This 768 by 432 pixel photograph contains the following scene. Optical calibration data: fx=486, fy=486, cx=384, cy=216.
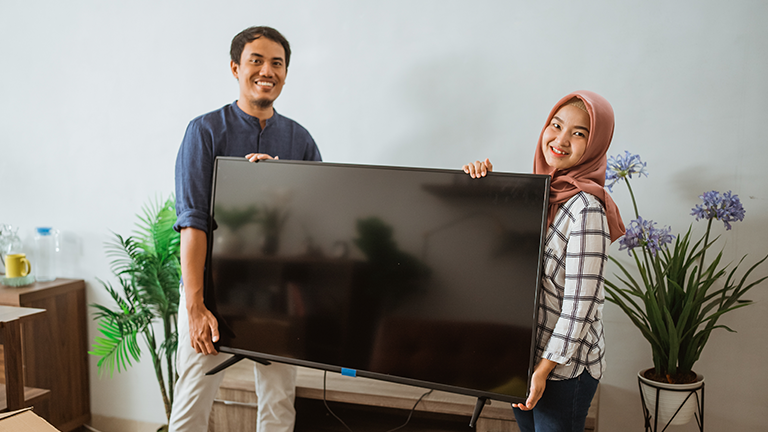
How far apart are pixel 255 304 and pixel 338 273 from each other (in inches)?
11.6

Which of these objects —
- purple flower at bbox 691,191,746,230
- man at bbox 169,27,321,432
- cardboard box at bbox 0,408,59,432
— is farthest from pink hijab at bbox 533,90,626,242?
cardboard box at bbox 0,408,59,432

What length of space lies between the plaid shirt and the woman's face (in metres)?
0.11

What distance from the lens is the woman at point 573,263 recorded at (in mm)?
1203

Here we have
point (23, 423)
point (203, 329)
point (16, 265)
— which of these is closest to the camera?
point (23, 423)

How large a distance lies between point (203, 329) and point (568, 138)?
123cm

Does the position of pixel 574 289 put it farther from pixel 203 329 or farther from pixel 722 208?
pixel 203 329

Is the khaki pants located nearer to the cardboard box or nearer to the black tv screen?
the black tv screen

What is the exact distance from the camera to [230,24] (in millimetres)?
2303

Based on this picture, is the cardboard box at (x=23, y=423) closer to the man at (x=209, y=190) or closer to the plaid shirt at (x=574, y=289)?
the man at (x=209, y=190)

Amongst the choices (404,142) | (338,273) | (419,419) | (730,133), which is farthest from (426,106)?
(419,419)

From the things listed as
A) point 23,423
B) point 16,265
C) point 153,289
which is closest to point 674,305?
point 23,423

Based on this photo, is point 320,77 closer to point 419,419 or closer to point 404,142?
point 404,142

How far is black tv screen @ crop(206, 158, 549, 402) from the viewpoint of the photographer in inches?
50.0

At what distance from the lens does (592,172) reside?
4.28 ft
